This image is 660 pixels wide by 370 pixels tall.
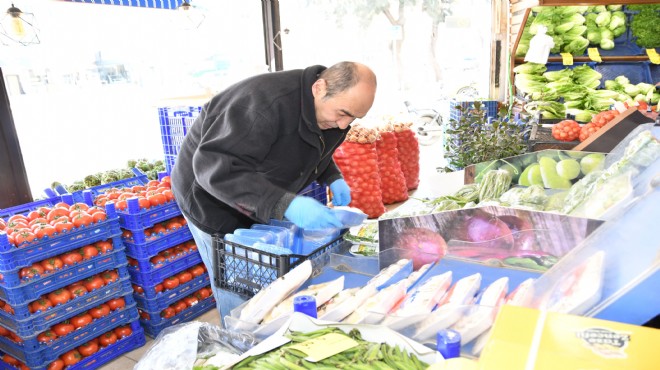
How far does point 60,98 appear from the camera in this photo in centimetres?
407

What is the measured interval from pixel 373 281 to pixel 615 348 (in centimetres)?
83

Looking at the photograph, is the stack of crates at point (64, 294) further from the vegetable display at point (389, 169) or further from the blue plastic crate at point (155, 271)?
the vegetable display at point (389, 169)

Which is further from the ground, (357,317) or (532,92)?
(532,92)

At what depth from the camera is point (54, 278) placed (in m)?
2.71

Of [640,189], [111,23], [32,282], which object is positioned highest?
[111,23]

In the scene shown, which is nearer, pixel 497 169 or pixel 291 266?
pixel 291 266

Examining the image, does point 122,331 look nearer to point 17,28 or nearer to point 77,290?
point 77,290

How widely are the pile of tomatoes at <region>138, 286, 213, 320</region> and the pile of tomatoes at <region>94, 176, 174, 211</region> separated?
0.80 meters

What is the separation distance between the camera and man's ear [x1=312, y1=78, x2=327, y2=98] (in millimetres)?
2021

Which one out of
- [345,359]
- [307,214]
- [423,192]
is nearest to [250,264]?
[307,214]

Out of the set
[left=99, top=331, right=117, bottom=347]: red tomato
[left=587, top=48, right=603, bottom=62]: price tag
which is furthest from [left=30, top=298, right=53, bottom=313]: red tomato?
[left=587, top=48, right=603, bottom=62]: price tag

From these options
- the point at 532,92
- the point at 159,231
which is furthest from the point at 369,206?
the point at 159,231

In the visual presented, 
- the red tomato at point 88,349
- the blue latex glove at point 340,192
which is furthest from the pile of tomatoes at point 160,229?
the blue latex glove at point 340,192

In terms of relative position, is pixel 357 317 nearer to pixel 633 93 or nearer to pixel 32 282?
pixel 32 282
